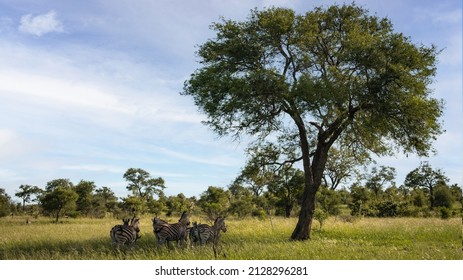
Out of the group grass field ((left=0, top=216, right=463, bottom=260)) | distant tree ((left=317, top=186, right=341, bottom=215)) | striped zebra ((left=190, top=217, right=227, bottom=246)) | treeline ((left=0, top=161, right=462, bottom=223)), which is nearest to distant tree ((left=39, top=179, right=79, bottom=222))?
treeline ((left=0, top=161, right=462, bottom=223))

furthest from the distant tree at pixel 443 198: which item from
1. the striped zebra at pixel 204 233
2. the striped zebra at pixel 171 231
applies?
the striped zebra at pixel 171 231

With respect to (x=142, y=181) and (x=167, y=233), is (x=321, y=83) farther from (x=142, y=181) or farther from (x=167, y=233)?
(x=142, y=181)

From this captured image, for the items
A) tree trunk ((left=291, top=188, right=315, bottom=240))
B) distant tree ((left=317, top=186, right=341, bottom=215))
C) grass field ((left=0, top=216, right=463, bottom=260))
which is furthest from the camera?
distant tree ((left=317, top=186, right=341, bottom=215))

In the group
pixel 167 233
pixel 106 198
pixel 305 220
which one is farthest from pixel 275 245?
pixel 106 198

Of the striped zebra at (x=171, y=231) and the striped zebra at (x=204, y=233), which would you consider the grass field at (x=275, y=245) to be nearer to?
the striped zebra at (x=171, y=231)

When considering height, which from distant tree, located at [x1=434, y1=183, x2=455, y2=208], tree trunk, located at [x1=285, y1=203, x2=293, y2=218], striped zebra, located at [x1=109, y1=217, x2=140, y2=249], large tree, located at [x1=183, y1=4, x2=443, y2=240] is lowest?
striped zebra, located at [x1=109, y1=217, x2=140, y2=249]

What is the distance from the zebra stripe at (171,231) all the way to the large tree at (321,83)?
22.2ft

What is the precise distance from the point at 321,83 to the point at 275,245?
8.89 meters

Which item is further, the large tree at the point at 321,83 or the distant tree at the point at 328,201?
the distant tree at the point at 328,201

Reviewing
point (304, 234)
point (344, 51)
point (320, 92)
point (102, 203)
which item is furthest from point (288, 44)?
point (102, 203)

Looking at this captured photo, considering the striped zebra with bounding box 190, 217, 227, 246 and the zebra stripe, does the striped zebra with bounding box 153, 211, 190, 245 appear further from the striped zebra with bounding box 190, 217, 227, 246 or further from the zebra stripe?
the striped zebra with bounding box 190, 217, 227, 246

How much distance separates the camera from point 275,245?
1812cm

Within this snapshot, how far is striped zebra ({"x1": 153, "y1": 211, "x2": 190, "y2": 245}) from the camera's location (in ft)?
60.9

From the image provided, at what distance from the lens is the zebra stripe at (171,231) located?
1856cm
